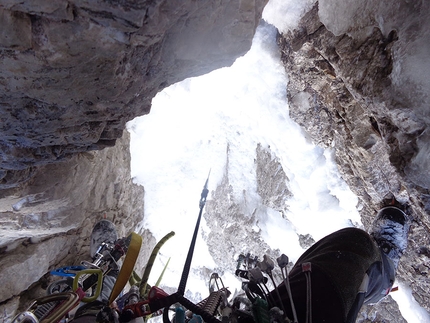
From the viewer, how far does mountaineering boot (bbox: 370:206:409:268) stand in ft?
9.83

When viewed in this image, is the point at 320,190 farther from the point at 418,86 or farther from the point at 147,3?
the point at 147,3

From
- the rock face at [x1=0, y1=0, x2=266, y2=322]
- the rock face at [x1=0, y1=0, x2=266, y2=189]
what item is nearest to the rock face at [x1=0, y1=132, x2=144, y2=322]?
the rock face at [x1=0, y1=0, x2=266, y2=322]

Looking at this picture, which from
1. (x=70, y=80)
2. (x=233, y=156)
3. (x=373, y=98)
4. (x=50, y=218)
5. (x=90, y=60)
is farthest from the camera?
(x=233, y=156)

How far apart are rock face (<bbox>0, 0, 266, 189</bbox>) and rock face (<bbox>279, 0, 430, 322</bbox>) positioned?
3.45 ft

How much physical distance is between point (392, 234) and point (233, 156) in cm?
416

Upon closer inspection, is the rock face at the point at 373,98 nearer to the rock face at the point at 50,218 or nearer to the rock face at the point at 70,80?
the rock face at the point at 70,80

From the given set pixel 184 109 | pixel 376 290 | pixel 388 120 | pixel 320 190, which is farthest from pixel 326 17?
pixel 184 109

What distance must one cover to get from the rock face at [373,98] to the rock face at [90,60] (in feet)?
3.45

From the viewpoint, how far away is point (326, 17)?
290cm

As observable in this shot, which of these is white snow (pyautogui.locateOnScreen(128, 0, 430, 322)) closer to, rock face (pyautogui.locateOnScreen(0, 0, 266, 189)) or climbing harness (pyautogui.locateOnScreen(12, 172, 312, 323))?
climbing harness (pyautogui.locateOnScreen(12, 172, 312, 323))

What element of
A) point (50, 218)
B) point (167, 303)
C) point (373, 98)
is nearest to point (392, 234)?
point (373, 98)

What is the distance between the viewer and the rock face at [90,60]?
1.17 m

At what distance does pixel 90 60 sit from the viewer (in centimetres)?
137

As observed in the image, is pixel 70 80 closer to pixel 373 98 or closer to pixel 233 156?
pixel 373 98
